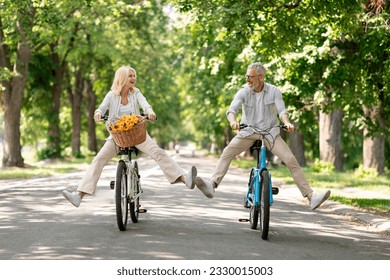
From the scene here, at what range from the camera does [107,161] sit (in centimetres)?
907

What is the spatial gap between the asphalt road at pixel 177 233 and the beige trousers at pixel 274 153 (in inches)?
27.1

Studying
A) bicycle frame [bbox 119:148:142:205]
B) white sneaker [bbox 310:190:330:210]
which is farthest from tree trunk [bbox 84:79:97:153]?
white sneaker [bbox 310:190:330:210]

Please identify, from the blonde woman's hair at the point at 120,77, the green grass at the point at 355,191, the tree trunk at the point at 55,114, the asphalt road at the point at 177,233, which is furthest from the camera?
the tree trunk at the point at 55,114

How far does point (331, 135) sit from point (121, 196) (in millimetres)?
19323

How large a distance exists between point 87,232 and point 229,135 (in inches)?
1790

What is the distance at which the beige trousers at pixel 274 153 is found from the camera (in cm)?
897

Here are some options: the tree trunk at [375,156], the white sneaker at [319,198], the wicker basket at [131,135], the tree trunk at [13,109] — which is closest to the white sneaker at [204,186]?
the wicker basket at [131,135]

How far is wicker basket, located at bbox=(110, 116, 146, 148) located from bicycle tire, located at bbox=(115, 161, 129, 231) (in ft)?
0.83

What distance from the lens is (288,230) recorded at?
31.2 feet

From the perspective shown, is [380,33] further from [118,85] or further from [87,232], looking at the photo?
[87,232]

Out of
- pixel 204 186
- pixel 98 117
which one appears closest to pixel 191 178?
pixel 204 186

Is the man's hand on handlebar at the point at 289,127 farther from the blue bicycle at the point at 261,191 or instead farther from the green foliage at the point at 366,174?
the green foliage at the point at 366,174

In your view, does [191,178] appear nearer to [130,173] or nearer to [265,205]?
[130,173]
